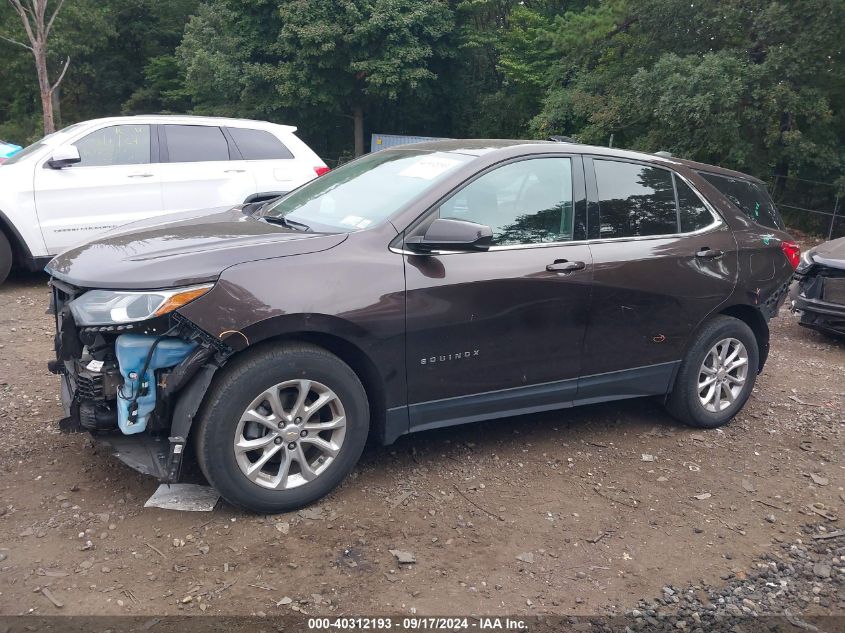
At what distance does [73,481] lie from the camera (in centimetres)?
374

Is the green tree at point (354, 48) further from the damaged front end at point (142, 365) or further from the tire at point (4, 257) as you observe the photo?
the damaged front end at point (142, 365)

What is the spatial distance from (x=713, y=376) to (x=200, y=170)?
5809mm

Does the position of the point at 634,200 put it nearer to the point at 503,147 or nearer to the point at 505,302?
the point at 503,147

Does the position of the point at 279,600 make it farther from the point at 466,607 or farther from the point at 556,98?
the point at 556,98

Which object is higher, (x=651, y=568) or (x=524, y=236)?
(x=524, y=236)

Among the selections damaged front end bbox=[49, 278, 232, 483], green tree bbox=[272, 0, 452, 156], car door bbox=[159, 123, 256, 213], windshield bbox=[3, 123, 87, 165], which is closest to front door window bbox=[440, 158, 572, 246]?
damaged front end bbox=[49, 278, 232, 483]

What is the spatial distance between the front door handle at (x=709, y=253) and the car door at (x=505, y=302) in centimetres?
92

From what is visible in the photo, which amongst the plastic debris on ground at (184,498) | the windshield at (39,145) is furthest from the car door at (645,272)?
the windshield at (39,145)

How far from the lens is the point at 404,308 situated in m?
3.61

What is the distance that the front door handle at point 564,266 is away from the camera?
405 centimetres

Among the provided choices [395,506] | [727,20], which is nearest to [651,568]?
[395,506]

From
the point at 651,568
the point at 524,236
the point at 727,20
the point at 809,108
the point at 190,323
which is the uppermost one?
the point at 727,20

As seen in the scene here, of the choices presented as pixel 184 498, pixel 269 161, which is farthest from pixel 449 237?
pixel 269 161

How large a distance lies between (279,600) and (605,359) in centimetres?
233
